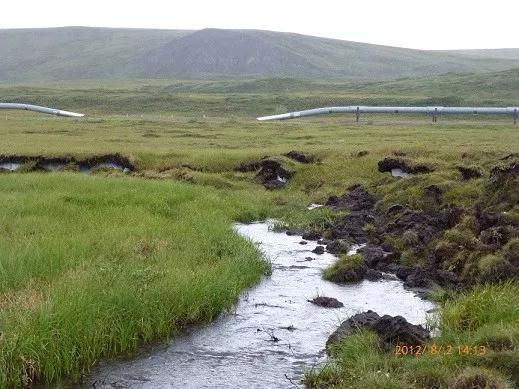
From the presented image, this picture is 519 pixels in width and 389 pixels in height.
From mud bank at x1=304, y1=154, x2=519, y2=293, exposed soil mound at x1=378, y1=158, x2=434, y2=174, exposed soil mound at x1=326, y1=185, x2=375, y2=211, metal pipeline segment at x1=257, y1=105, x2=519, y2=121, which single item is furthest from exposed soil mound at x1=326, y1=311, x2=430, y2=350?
metal pipeline segment at x1=257, y1=105, x2=519, y2=121

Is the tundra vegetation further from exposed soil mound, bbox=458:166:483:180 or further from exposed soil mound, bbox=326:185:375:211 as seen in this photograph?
exposed soil mound, bbox=326:185:375:211

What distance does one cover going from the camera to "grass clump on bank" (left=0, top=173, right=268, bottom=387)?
547 inches

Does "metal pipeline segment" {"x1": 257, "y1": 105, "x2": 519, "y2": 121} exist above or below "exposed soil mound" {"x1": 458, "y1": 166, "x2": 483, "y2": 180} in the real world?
above

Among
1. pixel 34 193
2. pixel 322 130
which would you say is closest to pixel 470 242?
pixel 34 193

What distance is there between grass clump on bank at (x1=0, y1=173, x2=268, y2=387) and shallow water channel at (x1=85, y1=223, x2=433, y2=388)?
1.88 ft

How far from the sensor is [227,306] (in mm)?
18188

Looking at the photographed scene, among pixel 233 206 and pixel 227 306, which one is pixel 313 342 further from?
pixel 233 206

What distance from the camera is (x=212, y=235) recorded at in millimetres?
24391

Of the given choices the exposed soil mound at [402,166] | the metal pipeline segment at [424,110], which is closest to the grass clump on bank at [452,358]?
the exposed soil mound at [402,166]

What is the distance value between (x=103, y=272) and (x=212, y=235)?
698cm

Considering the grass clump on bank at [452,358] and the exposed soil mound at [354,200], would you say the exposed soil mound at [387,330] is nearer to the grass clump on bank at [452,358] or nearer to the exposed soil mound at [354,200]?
the grass clump on bank at [452,358]
